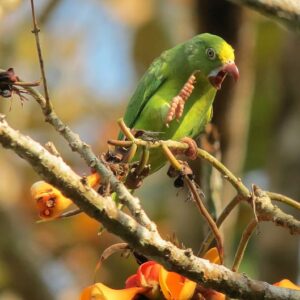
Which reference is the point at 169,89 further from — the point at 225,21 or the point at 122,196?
the point at 122,196

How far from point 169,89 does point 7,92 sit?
1.47 meters

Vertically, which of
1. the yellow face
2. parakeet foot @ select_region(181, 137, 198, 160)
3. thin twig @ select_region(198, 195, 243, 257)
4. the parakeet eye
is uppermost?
the parakeet eye

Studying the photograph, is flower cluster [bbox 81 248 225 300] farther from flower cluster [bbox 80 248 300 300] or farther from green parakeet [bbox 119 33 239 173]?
green parakeet [bbox 119 33 239 173]

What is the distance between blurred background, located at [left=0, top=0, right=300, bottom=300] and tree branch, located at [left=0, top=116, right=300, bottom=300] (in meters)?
1.68

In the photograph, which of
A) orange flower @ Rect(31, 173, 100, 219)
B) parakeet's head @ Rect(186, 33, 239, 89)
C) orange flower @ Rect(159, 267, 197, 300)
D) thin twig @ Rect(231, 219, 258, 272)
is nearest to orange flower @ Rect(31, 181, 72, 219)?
orange flower @ Rect(31, 173, 100, 219)

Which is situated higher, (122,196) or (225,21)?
(225,21)

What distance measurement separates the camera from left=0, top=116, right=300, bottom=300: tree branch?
1.44 meters

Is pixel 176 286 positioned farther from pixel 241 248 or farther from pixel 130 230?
pixel 130 230

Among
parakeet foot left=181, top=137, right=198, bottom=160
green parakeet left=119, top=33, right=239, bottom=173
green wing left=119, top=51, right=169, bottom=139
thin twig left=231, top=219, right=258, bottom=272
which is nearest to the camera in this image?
thin twig left=231, top=219, right=258, bottom=272

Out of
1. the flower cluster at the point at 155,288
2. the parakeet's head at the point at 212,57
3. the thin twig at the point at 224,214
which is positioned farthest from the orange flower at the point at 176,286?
the parakeet's head at the point at 212,57

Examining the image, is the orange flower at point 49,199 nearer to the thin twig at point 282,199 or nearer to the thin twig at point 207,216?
the thin twig at point 207,216

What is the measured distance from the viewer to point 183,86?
2.88 metres

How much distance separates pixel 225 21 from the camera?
391 centimetres

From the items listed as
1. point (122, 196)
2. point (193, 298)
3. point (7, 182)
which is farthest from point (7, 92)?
point (7, 182)
